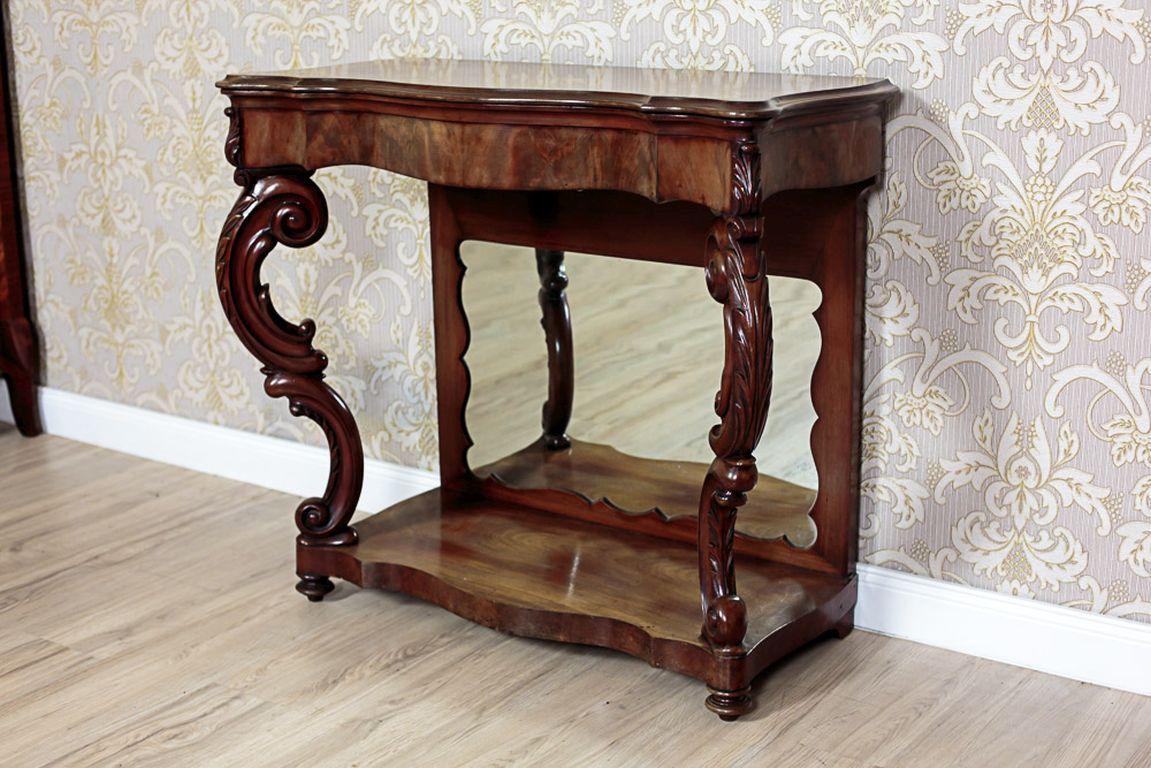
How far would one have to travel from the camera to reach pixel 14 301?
3383 millimetres

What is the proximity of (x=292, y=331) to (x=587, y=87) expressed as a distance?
28.4 inches

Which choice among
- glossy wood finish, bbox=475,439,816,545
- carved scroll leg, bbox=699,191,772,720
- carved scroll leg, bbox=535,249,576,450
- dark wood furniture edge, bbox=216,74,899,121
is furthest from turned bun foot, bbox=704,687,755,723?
dark wood furniture edge, bbox=216,74,899,121

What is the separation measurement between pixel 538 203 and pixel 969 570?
3.16 ft

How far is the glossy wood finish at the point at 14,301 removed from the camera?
331 cm

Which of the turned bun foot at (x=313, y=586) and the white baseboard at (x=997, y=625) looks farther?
the turned bun foot at (x=313, y=586)

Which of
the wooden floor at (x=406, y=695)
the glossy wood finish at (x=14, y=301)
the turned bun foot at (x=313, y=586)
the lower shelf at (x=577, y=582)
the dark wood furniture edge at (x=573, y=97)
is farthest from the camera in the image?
the glossy wood finish at (x=14, y=301)

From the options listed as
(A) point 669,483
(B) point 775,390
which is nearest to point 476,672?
(A) point 669,483

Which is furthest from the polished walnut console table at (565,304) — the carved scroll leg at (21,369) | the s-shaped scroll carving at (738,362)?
the carved scroll leg at (21,369)

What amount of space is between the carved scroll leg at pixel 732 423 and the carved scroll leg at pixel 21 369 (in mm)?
2030

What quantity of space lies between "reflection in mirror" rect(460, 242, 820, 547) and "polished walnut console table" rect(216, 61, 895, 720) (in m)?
0.01

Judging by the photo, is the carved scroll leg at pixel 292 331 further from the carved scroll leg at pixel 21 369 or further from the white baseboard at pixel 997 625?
the carved scroll leg at pixel 21 369

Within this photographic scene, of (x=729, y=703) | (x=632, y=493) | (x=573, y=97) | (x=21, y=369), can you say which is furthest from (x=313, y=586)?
(x=21, y=369)

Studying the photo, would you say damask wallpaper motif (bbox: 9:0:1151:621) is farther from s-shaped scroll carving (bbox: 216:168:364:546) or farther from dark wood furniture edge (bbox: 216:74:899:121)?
s-shaped scroll carving (bbox: 216:168:364:546)

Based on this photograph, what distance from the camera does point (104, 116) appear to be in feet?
10.3
